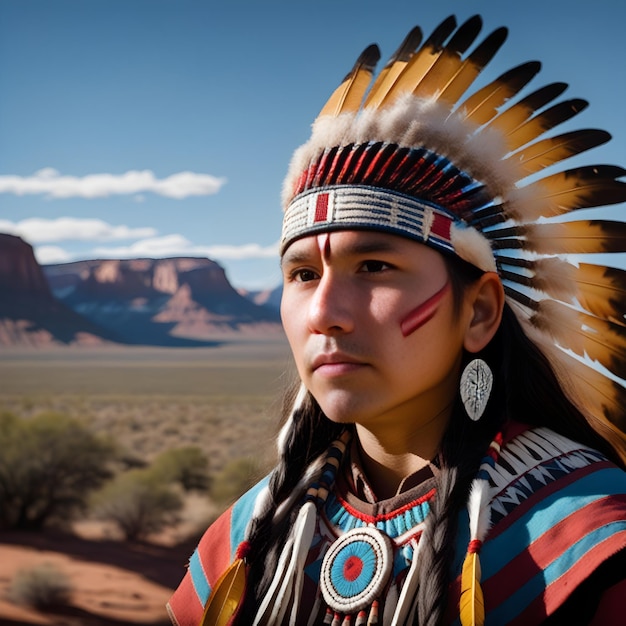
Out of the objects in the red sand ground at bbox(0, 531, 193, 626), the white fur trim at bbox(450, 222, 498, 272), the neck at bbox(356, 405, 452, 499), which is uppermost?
the white fur trim at bbox(450, 222, 498, 272)

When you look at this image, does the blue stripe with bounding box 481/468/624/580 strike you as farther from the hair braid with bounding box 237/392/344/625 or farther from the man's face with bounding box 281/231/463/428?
the hair braid with bounding box 237/392/344/625

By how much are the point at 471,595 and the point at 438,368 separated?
51 centimetres

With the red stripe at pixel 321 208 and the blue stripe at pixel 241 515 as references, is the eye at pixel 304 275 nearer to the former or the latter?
the red stripe at pixel 321 208

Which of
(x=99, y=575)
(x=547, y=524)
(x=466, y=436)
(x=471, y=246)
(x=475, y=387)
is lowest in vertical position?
(x=99, y=575)

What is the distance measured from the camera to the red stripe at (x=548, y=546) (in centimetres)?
168

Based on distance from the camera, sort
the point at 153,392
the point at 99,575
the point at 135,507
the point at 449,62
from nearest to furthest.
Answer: the point at 449,62 < the point at 99,575 < the point at 135,507 < the point at 153,392

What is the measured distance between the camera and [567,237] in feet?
6.82

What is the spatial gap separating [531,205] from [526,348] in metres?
0.36

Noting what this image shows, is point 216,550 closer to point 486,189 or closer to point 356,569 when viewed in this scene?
point 356,569

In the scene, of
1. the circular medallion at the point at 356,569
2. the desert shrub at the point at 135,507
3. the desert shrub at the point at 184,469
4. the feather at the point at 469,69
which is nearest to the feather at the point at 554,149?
the feather at the point at 469,69

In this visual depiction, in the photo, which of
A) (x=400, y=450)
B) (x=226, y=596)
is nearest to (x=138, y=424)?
(x=226, y=596)

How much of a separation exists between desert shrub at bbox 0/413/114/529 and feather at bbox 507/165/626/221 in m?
18.5

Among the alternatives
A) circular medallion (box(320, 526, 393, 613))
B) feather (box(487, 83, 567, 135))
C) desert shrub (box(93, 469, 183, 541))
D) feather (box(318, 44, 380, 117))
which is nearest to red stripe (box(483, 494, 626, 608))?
circular medallion (box(320, 526, 393, 613))

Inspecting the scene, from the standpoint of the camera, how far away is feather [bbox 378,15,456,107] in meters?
2.07
